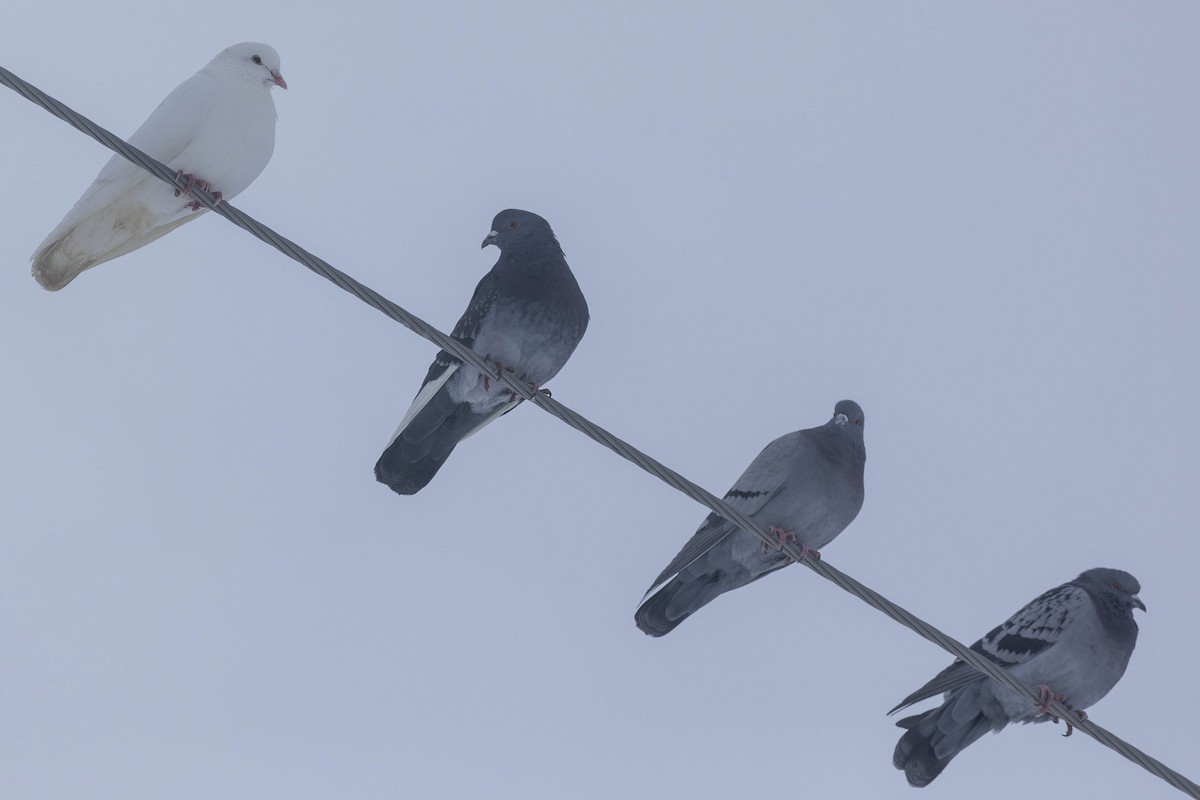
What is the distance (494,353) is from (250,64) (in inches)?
81.1

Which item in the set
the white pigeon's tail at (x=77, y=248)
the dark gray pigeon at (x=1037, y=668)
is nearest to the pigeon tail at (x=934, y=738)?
the dark gray pigeon at (x=1037, y=668)

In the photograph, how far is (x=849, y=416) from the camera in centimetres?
855

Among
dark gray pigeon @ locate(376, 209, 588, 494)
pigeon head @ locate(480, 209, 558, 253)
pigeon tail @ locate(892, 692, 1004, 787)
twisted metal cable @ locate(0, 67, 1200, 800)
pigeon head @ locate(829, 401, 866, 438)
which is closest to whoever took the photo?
twisted metal cable @ locate(0, 67, 1200, 800)

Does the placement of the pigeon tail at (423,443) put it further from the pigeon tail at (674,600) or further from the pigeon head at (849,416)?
the pigeon head at (849,416)

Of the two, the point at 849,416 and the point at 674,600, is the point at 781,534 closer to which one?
the point at 674,600

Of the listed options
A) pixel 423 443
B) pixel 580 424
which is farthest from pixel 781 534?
pixel 580 424

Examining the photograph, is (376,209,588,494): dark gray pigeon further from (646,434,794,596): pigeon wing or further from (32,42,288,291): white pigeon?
(32,42,288,291): white pigeon

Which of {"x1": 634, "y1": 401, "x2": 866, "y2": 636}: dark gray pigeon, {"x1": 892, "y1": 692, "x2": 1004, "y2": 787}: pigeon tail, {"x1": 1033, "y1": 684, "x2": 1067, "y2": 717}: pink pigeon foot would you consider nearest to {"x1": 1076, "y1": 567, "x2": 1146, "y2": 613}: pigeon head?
{"x1": 1033, "y1": 684, "x2": 1067, "y2": 717}: pink pigeon foot

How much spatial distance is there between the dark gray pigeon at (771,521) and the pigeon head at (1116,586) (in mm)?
1305

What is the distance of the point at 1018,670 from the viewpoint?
7.52 meters

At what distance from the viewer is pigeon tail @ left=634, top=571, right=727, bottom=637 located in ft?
26.3

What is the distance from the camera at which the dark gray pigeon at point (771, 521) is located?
780cm

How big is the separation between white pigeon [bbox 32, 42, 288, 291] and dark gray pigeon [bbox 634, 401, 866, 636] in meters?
3.05

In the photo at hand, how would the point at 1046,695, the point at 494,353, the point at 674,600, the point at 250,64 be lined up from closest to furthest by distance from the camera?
the point at 1046,695, the point at 494,353, the point at 250,64, the point at 674,600
